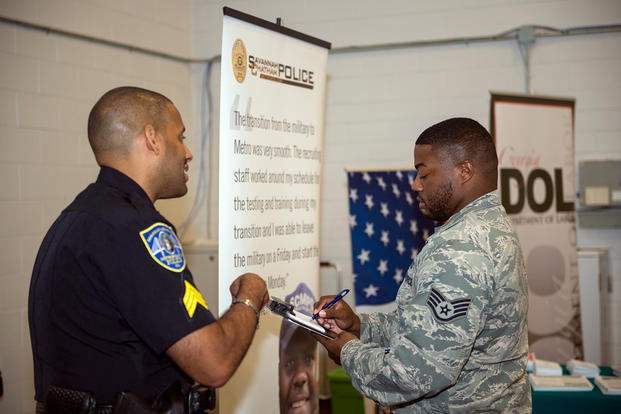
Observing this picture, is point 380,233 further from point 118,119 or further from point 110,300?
point 110,300

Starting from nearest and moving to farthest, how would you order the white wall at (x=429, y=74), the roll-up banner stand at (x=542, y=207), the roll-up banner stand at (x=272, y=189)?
the roll-up banner stand at (x=272, y=189), the roll-up banner stand at (x=542, y=207), the white wall at (x=429, y=74)

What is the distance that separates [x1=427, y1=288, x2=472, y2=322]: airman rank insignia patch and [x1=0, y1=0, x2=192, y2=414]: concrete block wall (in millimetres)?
2781

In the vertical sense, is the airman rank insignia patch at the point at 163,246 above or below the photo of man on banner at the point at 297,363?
above

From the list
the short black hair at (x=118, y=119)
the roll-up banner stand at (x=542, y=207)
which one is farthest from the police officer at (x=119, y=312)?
the roll-up banner stand at (x=542, y=207)

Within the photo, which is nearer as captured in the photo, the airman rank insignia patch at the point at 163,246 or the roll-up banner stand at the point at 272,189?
the airman rank insignia patch at the point at 163,246

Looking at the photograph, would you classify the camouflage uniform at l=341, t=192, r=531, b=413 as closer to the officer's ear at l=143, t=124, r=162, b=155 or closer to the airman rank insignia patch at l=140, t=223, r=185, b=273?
the airman rank insignia patch at l=140, t=223, r=185, b=273

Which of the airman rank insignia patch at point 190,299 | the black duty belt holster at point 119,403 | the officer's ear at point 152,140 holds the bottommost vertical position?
the black duty belt holster at point 119,403

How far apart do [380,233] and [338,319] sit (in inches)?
74.4

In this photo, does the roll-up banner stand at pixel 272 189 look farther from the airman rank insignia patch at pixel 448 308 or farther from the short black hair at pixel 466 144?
the airman rank insignia patch at pixel 448 308

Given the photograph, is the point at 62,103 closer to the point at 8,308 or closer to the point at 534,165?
the point at 8,308

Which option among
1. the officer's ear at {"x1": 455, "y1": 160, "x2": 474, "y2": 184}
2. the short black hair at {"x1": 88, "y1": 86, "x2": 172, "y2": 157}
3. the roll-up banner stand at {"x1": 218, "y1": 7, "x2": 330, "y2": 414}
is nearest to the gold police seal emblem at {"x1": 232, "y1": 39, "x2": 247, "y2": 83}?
the roll-up banner stand at {"x1": 218, "y1": 7, "x2": 330, "y2": 414}

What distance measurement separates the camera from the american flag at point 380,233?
13.1 ft

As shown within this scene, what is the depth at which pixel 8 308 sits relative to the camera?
3.47 metres

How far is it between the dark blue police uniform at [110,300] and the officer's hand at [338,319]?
714mm
